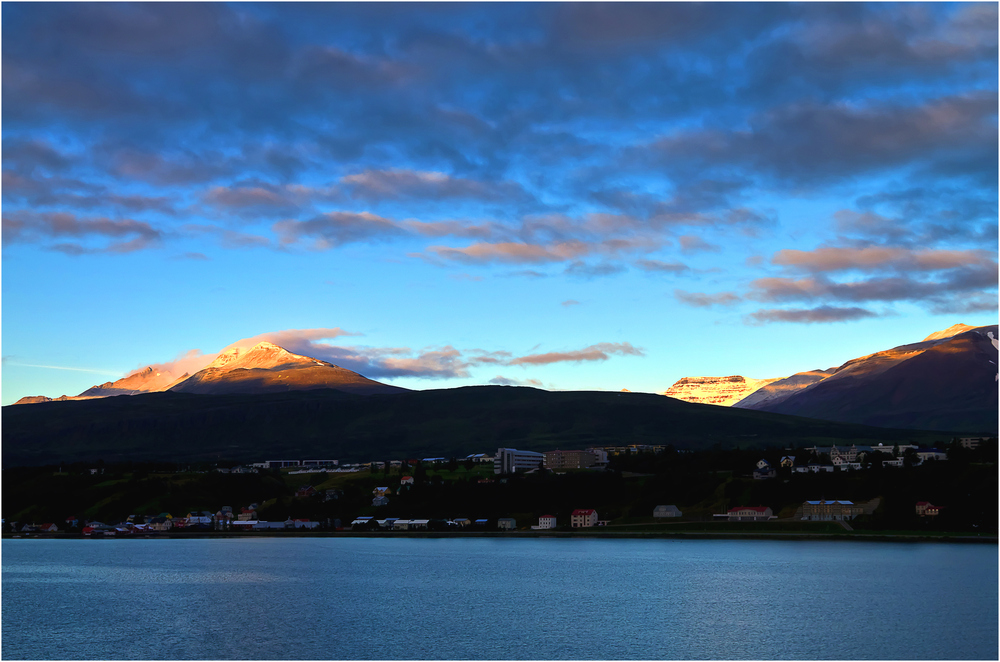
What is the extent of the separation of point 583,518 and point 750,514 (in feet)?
68.0

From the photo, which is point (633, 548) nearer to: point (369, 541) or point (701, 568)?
point (701, 568)

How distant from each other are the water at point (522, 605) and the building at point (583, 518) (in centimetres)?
2816

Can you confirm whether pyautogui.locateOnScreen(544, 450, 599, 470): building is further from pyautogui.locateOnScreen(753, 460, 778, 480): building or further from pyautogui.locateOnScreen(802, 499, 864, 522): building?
pyautogui.locateOnScreen(802, 499, 864, 522): building

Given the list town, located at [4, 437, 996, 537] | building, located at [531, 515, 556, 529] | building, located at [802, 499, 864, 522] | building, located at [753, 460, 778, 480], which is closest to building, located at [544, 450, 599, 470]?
town, located at [4, 437, 996, 537]

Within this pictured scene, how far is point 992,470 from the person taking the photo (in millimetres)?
118938

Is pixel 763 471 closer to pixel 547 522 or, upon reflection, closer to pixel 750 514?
pixel 750 514

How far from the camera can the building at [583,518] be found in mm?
128250

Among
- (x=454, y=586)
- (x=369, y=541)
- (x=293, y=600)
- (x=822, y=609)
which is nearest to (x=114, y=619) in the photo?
(x=293, y=600)

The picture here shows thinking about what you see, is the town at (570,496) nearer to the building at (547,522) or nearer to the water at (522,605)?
the building at (547,522)

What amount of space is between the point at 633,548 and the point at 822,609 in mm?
45933

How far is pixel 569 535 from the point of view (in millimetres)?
122188

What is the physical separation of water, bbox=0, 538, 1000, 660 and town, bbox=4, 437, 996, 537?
72.2ft

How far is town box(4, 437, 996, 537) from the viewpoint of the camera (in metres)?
118

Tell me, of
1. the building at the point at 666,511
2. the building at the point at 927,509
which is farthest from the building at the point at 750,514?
the building at the point at 927,509
